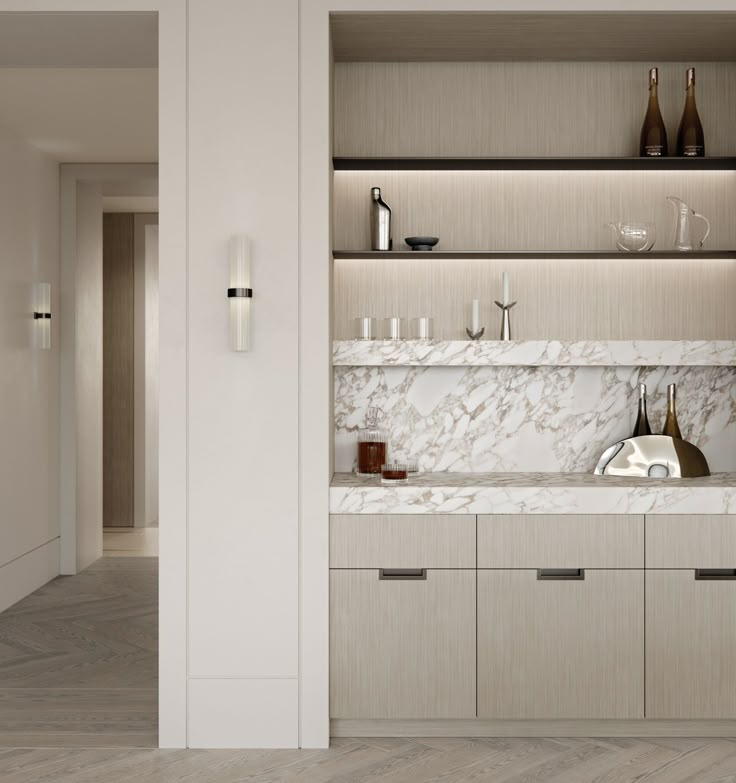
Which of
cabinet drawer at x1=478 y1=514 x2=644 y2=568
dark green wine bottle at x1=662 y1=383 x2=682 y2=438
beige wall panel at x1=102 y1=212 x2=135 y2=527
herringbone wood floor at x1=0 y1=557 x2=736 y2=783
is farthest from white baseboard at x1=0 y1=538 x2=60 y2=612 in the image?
dark green wine bottle at x1=662 y1=383 x2=682 y2=438

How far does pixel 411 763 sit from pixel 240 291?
5.78 feet

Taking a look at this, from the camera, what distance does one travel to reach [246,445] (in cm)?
311

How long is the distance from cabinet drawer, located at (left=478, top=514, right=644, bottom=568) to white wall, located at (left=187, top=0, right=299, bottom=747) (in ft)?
2.40

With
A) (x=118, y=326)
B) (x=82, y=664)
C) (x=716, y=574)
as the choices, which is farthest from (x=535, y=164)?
(x=118, y=326)

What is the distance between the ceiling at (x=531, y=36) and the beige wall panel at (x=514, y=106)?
6cm

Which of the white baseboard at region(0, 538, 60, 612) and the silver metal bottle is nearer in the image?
the silver metal bottle

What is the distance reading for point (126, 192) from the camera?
20.3 feet

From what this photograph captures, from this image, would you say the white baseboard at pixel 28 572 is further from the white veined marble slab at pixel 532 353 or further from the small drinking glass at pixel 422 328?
the small drinking glass at pixel 422 328

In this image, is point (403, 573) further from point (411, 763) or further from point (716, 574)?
point (716, 574)

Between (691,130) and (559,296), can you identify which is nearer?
(691,130)

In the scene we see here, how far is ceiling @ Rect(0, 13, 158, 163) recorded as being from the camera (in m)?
3.19

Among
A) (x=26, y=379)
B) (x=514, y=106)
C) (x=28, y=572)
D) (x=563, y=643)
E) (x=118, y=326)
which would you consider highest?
(x=514, y=106)

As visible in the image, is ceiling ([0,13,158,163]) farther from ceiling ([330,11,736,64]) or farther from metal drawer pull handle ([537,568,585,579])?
metal drawer pull handle ([537,568,585,579])

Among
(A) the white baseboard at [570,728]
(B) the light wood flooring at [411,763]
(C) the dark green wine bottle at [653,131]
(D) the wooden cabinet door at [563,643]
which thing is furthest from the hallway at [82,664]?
(C) the dark green wine bottle at [653,131]
